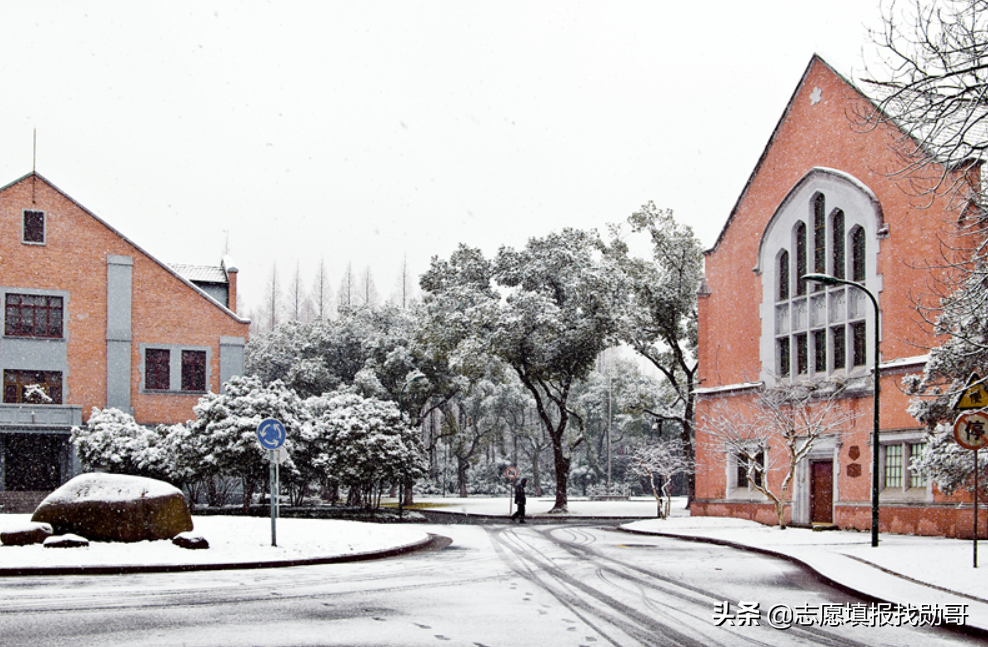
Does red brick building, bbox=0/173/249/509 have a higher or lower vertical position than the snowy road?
higher

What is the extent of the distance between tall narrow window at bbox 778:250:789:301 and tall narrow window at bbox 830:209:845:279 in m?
2.27

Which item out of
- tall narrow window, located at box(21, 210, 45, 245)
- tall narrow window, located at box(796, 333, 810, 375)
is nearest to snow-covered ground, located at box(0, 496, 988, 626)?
tall narrow window, located at box(796, 333, 810, 375)

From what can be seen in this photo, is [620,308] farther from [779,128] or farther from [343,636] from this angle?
[343,636]

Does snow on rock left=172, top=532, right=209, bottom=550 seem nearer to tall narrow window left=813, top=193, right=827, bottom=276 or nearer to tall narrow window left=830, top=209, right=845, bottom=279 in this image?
tall narrow window left=830, top=209, right=845, bottom=279

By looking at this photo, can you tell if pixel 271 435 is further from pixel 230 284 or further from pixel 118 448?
pixel 230 284

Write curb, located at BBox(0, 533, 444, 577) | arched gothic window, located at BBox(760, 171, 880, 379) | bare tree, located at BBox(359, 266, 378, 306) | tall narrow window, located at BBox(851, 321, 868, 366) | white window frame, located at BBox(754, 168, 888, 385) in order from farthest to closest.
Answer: bare tree, located at BBox(359, 266, 378, 306) → arched gothic window, located at BBox(760, 171, 880, 379) → tall narrow window, located at BBox(851, 321, 868, 366) → white window frame, located at BBox(754, 168, 888, 385) → curb, located at BBox(0, 533, 444, 577)

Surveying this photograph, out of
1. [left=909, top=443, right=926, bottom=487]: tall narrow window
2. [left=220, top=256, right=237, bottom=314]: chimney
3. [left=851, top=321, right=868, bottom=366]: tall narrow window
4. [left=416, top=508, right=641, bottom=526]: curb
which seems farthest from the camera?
[left=220, top=256, right=237, bottom=314]: chimney

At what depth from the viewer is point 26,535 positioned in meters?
15.3

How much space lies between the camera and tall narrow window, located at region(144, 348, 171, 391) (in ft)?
133

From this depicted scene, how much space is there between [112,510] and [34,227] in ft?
89.2

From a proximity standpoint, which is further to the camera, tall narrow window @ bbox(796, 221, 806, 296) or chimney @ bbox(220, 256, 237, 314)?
chimney @ bbox(220, 256, 237, 314)

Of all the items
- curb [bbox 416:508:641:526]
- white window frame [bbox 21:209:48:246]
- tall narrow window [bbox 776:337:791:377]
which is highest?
white window frame [bbox 21:209:48:246]

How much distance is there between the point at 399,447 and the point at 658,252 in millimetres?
15685

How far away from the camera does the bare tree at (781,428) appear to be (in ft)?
87.6
